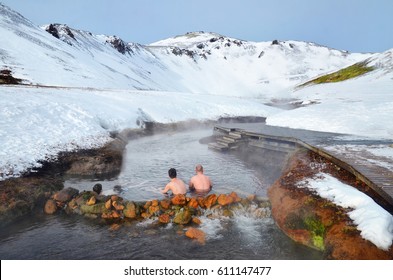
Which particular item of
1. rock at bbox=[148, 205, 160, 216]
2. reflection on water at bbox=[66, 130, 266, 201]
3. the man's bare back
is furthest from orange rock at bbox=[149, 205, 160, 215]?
reflection on water at bbox=[66, 130, 266, 201]

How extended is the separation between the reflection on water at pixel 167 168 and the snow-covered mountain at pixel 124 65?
36.3 m

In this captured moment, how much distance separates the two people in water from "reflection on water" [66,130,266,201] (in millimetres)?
620

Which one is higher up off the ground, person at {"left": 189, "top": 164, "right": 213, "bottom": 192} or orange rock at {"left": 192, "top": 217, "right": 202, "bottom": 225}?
person at {"left": 189, "top": 164, "right": 213, "bottom": 192}

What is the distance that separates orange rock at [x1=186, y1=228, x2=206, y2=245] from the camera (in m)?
10.3

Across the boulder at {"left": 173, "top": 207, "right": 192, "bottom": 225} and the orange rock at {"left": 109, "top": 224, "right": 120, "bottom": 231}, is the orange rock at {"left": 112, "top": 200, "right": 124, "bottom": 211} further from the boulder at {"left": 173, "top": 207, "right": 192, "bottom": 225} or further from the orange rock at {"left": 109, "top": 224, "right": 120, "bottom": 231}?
the boulder at {"left": 173, "top": 207, "right": 192, "bottom": 225}

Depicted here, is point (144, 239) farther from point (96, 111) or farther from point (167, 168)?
point (96, 111)

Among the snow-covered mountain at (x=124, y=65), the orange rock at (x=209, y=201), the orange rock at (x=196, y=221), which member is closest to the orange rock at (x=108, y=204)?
the orange rock at (x=196, y=221)

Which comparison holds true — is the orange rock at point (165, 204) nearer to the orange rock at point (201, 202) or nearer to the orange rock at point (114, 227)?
the orange rock at point (201, 202)

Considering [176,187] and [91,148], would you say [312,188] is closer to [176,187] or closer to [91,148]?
[176,187]

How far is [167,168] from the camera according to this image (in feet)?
64.8

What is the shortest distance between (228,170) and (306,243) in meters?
10.1

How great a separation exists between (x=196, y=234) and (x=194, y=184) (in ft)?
15.2

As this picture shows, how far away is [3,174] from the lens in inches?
559

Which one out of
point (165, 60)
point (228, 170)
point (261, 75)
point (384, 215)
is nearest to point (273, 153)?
point (228, 170)
